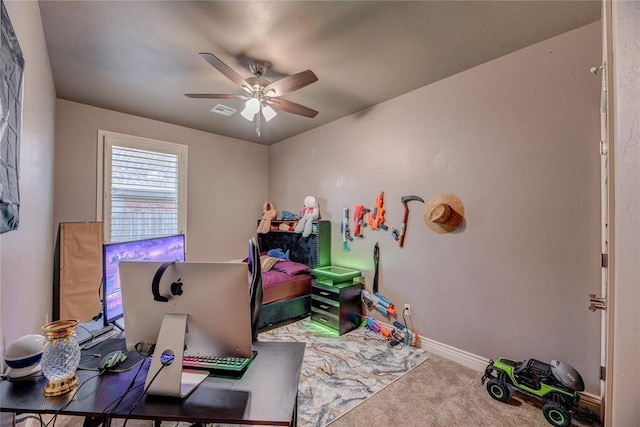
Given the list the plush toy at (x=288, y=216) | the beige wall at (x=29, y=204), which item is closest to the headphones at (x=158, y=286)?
the beige wall at (x=29, y=204)

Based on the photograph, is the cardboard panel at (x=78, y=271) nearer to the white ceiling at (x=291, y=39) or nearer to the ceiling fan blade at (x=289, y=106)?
the white ceiling at (x=291, y=39)

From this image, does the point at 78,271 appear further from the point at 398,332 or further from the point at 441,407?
the point at 441,407

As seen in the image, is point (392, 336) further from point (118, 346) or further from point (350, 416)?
point (118, 346)

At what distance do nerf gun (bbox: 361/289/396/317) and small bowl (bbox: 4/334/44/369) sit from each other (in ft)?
8.87

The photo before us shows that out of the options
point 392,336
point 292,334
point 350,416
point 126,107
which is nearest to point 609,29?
point 350,416

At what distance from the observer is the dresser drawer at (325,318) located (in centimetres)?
304

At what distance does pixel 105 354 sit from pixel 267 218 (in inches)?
130

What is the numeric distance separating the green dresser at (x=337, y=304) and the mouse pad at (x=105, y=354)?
2.10 metres

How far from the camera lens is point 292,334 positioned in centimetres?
304

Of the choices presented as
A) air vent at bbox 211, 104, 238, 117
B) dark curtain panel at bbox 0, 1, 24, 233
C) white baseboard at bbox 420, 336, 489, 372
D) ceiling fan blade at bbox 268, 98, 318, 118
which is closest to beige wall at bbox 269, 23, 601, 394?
white baseboard at bbox 420, 336, 489, 372

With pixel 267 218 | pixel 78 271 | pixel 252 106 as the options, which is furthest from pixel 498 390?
pixel 78 271

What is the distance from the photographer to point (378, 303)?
3.05 meters

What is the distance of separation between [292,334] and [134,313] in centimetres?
223

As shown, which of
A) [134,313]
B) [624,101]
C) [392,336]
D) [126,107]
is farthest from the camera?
→ [126,107]
